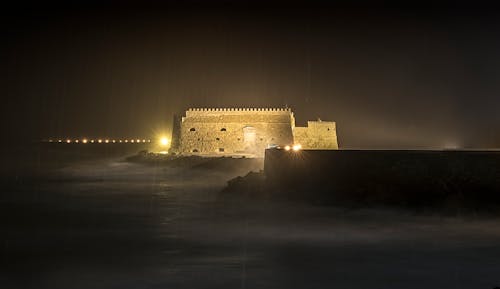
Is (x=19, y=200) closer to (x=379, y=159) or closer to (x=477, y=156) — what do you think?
(x=379, y=159)

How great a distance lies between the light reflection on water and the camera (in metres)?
9.21

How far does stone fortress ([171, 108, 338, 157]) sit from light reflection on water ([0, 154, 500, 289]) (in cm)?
1812

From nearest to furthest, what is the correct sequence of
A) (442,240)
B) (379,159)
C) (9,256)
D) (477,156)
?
1. (9,256)
2. (442,240)
3. (477,156)
4. (379,159)

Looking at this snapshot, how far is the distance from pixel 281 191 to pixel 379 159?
3809 mm

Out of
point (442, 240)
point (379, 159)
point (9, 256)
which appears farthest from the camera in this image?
point (379, 159)

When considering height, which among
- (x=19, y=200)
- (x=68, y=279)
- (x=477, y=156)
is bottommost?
(x=68, y=279)

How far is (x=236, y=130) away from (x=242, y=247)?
25.7 m

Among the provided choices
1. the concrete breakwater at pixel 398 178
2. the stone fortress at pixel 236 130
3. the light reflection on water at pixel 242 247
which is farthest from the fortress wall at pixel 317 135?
the light reflection on water at pixel 242 247

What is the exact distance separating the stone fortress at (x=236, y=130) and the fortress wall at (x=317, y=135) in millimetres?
1321

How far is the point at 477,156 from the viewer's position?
49.0ft

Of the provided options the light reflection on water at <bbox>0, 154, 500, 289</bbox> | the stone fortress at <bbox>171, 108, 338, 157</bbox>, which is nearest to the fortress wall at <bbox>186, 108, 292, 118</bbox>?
the stone fortress at <bbox>171, 108, 338, 157</bbox>

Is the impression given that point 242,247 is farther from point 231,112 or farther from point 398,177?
point 231,112

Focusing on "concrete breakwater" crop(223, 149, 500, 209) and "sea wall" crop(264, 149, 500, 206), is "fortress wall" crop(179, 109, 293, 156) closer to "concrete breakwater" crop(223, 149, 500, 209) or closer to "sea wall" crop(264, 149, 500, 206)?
"concrete breakwater" crop(223, 149, 500, 209)

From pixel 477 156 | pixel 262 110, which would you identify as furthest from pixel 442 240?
pixel 262 110
